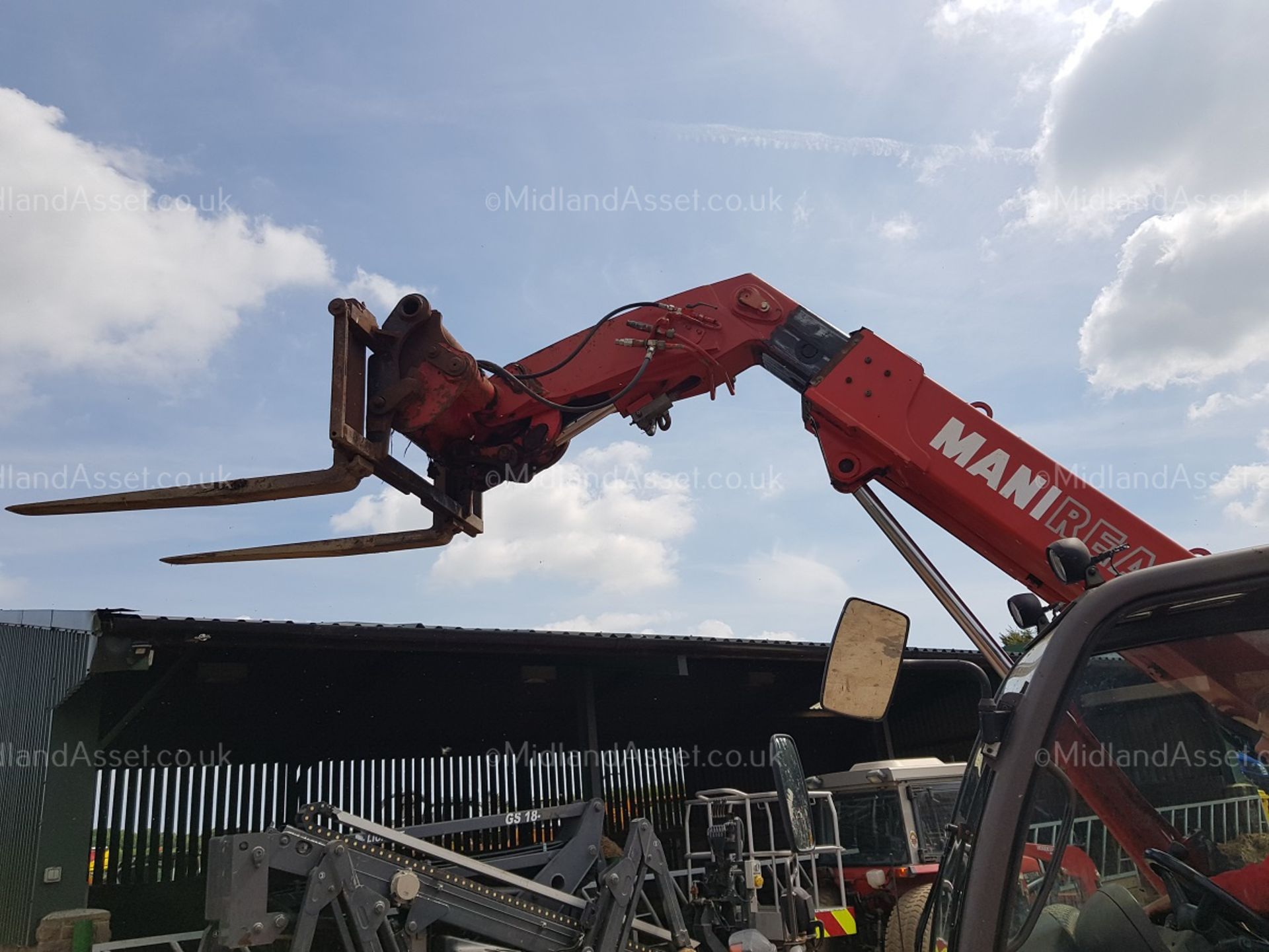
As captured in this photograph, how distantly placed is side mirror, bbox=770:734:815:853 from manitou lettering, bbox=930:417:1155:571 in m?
1.16

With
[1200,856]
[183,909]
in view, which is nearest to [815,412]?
[1200,856]

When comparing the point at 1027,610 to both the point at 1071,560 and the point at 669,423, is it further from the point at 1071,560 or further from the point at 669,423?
the point at 669,423

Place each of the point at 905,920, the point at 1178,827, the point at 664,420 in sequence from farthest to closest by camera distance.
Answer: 1. the point at 905,920
2. the point at 664,420
3. the point at 1178,827

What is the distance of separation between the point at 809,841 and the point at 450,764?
1062 cm

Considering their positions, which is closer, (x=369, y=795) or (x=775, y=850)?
(x=775, y=850)

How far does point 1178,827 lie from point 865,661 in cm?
81

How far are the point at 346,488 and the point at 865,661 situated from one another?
1997 millimetres

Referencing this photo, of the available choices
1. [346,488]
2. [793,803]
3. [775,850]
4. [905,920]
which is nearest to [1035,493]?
[793,803]

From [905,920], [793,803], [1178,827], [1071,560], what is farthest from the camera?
[905,920]

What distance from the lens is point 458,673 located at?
11086mm

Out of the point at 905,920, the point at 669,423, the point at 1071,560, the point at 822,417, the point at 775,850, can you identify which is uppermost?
the point at 669,423

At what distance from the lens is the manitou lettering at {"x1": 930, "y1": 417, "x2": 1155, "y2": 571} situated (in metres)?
3.23

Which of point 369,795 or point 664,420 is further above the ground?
point 664,420

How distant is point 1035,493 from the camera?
11.1 ft
